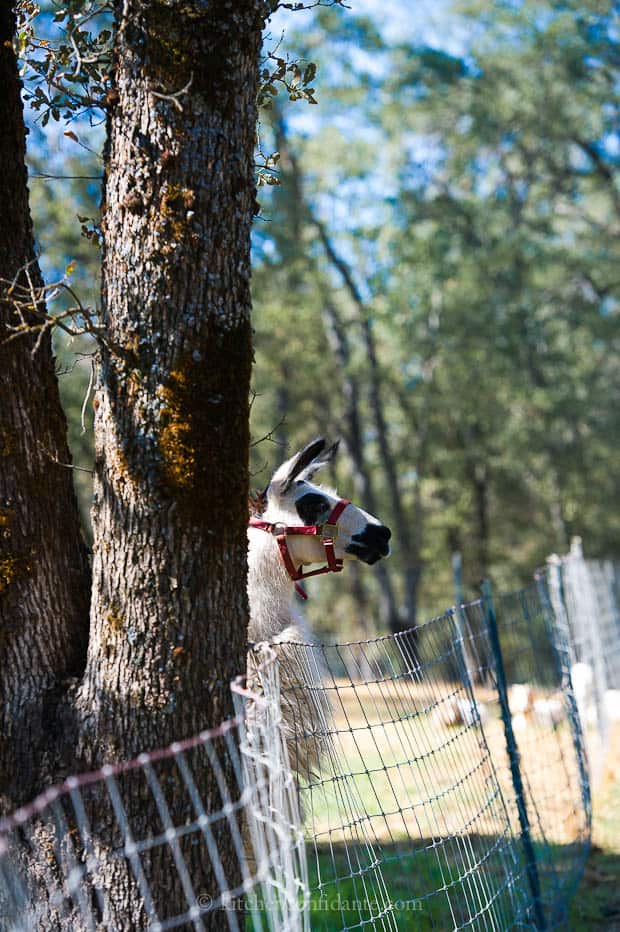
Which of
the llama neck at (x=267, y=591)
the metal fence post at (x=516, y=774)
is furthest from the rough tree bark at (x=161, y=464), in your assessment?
the metal fence post at (x=516, y=774)

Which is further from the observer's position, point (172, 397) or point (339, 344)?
point (339, 344)

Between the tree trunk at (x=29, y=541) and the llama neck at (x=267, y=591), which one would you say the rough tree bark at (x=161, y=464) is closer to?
the tree trunk at (x=29, y=541)

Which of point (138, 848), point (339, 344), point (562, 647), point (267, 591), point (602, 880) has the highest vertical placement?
point (339, 344)

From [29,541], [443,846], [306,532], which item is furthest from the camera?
[306,532]

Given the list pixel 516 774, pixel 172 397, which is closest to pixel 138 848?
pixel 172 397

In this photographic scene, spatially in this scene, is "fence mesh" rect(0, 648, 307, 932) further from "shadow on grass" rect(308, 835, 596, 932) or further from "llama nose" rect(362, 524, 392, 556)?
→ "llama nose" rect(362, 524, 392, 556)

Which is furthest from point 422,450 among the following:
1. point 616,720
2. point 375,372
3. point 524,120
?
point 616,720

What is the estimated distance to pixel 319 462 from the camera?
217 inches

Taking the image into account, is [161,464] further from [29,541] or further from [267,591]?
[267,591]

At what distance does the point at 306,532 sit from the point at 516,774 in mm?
1773

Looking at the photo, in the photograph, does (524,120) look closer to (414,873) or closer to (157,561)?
(414,873)

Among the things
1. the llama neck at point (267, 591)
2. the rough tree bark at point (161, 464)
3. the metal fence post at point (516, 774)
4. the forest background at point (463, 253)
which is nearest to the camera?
the rough tree bark at point (161, 464)

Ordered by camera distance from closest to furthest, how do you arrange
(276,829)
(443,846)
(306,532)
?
1. (276,829)
2. (443,846)
3. (306,532)

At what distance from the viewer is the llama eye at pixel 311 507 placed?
5223 millimetres
